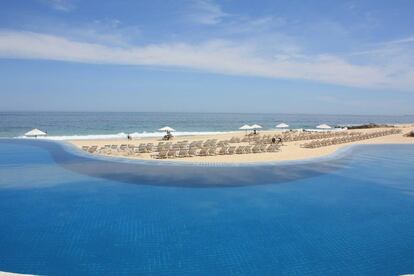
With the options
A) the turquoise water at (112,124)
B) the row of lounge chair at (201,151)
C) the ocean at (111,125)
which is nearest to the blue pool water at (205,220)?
the row of lounge chair at (201,151)

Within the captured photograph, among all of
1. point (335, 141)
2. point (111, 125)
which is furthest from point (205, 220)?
point (111, 125)

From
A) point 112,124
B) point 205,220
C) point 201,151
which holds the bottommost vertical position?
point 205,220

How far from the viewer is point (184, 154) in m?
14.5

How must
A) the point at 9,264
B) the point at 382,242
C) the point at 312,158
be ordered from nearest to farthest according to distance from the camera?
the point at 9,264, the point at 382,242, the point at 312,158

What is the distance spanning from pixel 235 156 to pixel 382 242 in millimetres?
8799

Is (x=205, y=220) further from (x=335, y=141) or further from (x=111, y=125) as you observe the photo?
(x=111, y=125)

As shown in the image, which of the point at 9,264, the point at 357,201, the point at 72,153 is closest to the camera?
the point at 9,264

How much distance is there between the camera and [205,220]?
22.8ft

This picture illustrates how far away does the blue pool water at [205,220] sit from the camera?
16.6 ft

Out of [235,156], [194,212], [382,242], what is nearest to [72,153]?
[235,156]

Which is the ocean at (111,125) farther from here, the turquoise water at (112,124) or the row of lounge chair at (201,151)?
the row of lounge chair at (201,151)

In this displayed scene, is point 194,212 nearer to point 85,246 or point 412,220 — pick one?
point 85,246

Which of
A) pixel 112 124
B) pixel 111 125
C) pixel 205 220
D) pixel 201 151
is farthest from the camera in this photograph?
pixel 112 124

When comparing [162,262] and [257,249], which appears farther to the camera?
[257,249]
